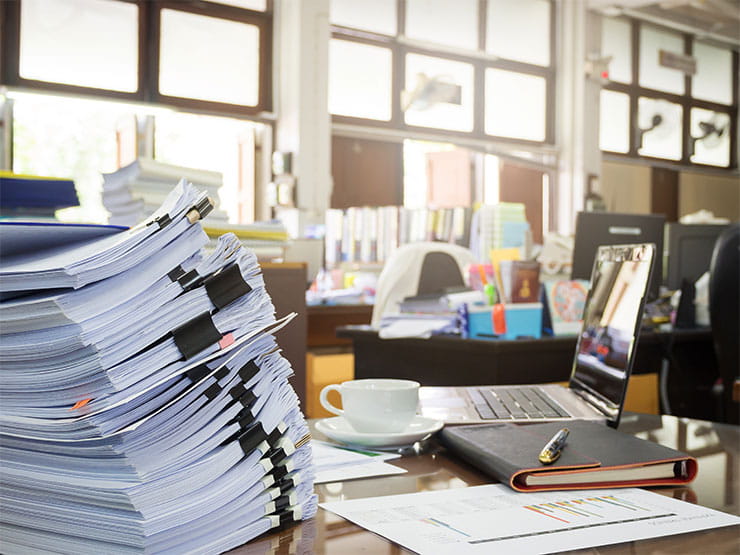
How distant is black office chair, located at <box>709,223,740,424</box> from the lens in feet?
9.56

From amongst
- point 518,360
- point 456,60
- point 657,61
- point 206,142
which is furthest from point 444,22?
point 518,360

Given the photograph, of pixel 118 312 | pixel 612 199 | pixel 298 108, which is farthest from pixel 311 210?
pixel 118 312

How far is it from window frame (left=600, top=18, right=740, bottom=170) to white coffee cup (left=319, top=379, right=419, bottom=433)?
7592mm

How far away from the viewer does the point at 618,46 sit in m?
8.34

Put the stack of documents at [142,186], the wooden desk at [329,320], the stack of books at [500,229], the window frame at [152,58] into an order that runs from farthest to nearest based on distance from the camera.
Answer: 1. the window frame at [152,58]
2. the wooden desk at [329,320]
3. the stack of books at [500,229]
4. the stack of documents at [142,186]

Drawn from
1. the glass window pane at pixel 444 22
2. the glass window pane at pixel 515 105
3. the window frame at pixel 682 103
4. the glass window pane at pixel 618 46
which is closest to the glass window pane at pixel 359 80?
the glass window pane at pixel 444 22

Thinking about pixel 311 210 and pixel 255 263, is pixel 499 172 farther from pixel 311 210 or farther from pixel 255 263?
pixel 255 263

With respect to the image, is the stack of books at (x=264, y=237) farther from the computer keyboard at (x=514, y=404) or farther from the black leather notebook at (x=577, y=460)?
the black leather notebook at (x=577, y=460)

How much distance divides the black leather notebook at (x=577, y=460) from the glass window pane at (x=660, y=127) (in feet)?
26.8

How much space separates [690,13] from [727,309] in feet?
22.2

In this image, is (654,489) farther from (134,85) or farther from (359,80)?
(359,80)

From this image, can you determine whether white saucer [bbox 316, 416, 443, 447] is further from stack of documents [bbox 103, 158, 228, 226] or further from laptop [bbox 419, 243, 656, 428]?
stack of documents [bbox 103, 158, 228, 226]

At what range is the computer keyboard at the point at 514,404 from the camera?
1.11m

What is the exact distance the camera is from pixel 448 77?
6.82 metres
